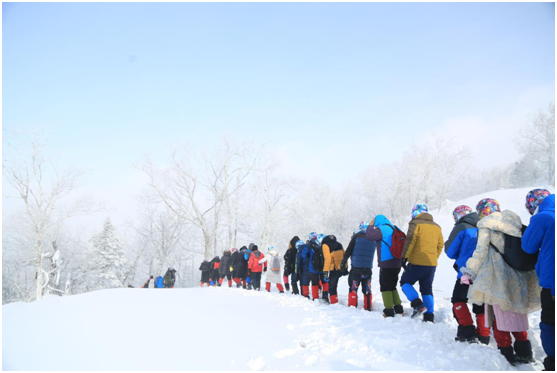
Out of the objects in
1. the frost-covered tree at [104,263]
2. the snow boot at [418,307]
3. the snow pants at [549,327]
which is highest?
the snow pants at [549,327]

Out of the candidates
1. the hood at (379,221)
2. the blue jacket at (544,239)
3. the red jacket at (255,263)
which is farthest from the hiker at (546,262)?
the red jacket at (255,263)

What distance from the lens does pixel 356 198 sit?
167 feet

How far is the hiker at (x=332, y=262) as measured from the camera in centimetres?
789

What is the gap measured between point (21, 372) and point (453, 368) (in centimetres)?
440

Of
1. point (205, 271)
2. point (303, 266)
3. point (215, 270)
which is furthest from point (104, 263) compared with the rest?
point (303, 266)

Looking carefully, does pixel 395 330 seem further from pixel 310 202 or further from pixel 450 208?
pixel 450 208

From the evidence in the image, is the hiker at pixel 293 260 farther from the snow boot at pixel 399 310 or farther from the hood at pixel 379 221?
the snow boot at pixel 399 310

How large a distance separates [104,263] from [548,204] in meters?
41.1

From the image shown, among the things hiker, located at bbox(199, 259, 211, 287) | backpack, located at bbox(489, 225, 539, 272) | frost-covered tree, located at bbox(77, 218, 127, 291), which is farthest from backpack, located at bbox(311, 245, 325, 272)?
frost-covered tree, located at bbox(77, 218, 127, 291)

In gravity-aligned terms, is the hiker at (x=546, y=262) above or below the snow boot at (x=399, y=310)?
above

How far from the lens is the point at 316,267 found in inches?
334

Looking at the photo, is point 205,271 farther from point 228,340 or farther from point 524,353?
point 524,353

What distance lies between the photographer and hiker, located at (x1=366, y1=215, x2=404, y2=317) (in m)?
5.84

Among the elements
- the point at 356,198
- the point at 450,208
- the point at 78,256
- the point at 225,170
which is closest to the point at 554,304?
the point at 225,170
